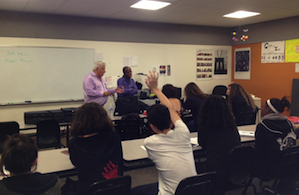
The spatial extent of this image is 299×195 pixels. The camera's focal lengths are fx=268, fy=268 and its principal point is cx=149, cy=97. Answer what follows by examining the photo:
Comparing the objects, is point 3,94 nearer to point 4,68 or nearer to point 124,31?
point 4,68

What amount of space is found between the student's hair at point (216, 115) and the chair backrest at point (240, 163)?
238 millimetres

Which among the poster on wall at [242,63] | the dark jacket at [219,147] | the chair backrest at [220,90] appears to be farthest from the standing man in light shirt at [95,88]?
the poster on wall at [242,63]

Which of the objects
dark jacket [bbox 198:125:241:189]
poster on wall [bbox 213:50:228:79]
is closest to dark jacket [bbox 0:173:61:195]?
dark jacket [bbox 198:125:241:189]

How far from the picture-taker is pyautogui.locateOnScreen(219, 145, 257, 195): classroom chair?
Answer: 2.18 meters

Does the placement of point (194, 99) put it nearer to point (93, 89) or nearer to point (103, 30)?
point (93, 89)

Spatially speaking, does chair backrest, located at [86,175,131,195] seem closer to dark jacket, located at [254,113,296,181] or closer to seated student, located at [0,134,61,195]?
seated student, located at [0,134,61,195]

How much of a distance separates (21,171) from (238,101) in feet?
11.3

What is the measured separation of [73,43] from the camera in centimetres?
604

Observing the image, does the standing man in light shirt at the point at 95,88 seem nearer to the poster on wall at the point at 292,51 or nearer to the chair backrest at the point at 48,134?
the chair backrest at the point at 48,134

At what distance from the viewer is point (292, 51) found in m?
6.54

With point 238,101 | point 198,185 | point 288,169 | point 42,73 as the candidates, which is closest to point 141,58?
point 42,73

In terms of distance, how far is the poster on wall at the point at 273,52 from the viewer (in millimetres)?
6793

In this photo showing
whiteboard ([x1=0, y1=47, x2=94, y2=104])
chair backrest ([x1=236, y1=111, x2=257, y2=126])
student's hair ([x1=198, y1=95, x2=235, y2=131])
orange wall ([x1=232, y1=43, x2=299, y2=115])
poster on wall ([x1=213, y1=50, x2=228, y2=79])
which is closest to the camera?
student's hair ([x1=198, y1=95, x2=235, y2=131])

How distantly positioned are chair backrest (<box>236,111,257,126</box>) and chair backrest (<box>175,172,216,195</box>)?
238 centimetres
